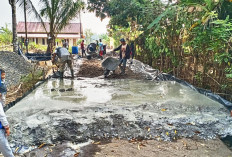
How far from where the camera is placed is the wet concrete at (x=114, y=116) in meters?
3.63

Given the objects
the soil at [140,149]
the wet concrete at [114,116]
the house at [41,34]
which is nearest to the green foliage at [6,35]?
the house at [41,34]

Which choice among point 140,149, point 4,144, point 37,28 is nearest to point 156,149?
point 140,149

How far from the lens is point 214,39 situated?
4.80 m

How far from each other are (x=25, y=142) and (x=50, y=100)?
2309 millimetres

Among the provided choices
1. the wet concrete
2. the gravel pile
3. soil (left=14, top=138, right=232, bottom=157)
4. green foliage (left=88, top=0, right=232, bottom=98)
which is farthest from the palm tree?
soil (left=14, top=138, right=232, bottom=157)

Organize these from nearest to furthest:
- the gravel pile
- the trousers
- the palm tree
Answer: the trousers → the gravel pile → the palm tree

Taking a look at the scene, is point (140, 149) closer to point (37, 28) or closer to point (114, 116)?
point (114, 116)

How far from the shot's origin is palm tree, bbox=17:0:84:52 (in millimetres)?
14234

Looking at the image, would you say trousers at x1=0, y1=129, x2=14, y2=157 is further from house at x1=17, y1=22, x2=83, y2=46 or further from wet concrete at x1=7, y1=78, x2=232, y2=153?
house at x1=17, y1=22, x2=83, y2=46

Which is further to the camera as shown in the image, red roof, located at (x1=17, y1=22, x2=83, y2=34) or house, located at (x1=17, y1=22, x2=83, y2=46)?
red roof, located at (x1=17, y1=22, x2=83, y2=34)

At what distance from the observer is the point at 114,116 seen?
434cm

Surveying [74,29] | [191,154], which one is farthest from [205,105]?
[74,29]

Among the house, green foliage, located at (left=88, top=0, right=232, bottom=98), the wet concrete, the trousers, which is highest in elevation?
the house

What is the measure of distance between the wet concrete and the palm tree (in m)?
8.95
